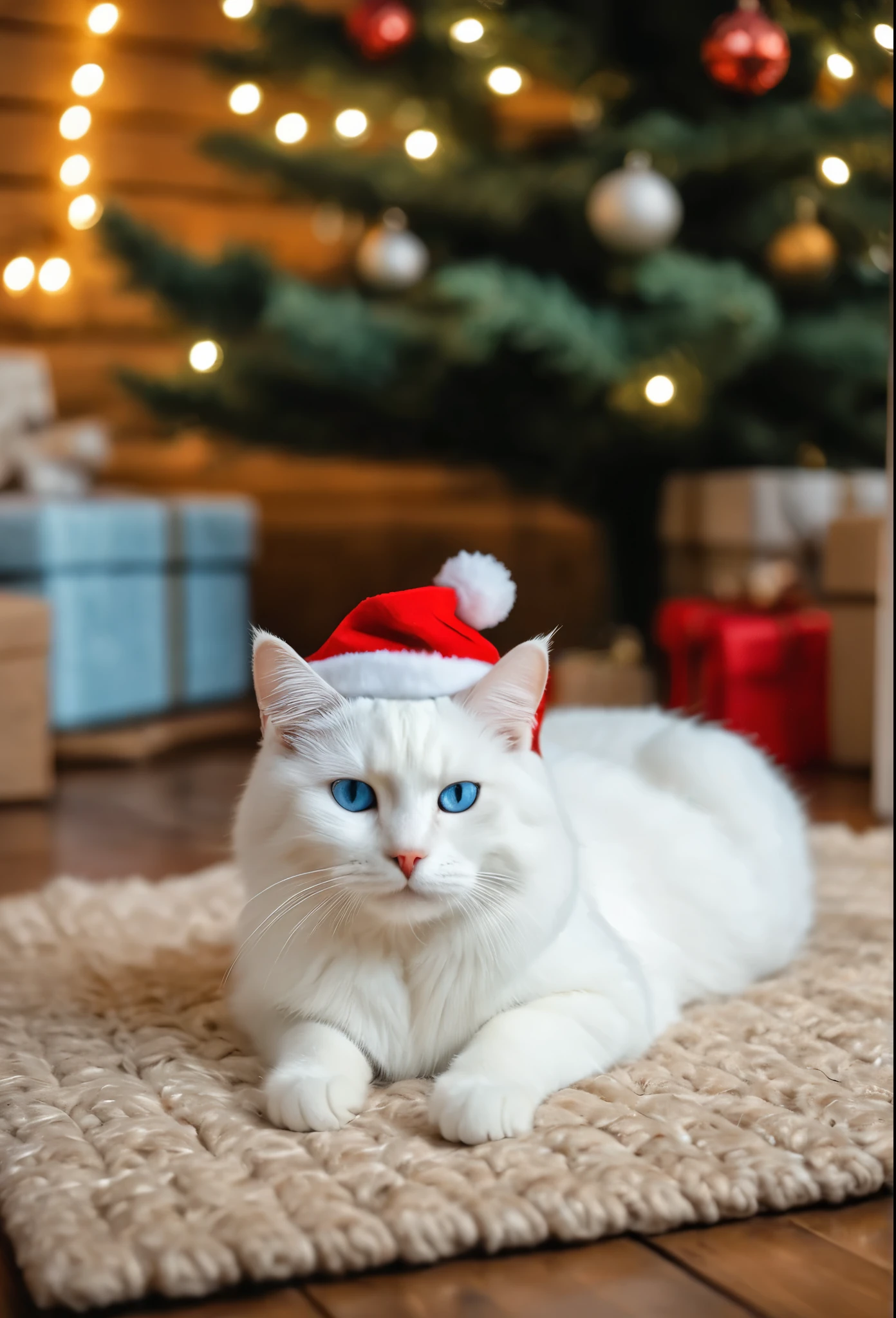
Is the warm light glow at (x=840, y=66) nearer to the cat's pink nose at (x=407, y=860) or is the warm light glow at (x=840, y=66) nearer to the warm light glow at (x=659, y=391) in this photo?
the warm light glow at (x=659, y=391)

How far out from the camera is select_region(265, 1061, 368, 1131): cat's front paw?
2.86ft

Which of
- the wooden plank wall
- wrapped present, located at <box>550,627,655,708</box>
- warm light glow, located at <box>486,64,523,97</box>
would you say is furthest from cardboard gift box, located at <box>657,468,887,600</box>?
the wooden plank wall

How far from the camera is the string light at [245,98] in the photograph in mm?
2992

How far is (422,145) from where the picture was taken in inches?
114

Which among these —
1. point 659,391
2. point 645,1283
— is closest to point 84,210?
point 659,391

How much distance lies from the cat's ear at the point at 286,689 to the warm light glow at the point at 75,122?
2.90 m

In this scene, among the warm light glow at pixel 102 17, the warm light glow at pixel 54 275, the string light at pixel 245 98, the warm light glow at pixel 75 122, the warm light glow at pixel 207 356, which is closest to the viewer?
the warm light glow at pixel 207 356

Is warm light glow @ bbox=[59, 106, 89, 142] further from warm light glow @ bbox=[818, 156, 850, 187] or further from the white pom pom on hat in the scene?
the white pom pom on hat

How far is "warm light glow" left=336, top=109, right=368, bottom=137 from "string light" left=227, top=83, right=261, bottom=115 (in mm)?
226

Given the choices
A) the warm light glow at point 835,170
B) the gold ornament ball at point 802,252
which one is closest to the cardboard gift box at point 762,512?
the gold ornament ball at point 802,252

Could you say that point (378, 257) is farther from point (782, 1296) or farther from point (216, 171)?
point (782, 1296)

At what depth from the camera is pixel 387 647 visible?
97 cm

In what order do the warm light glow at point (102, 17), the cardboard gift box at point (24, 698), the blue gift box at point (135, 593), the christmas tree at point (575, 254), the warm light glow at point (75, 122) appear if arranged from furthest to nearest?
the warm light glow at point (75, 122), the warm light glow at point (102, 17), the blue gift box at point (135, 593), the christmas tree at point (575, 254), the cardboard gift box at point (24, 698)

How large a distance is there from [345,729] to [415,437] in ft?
6.98
